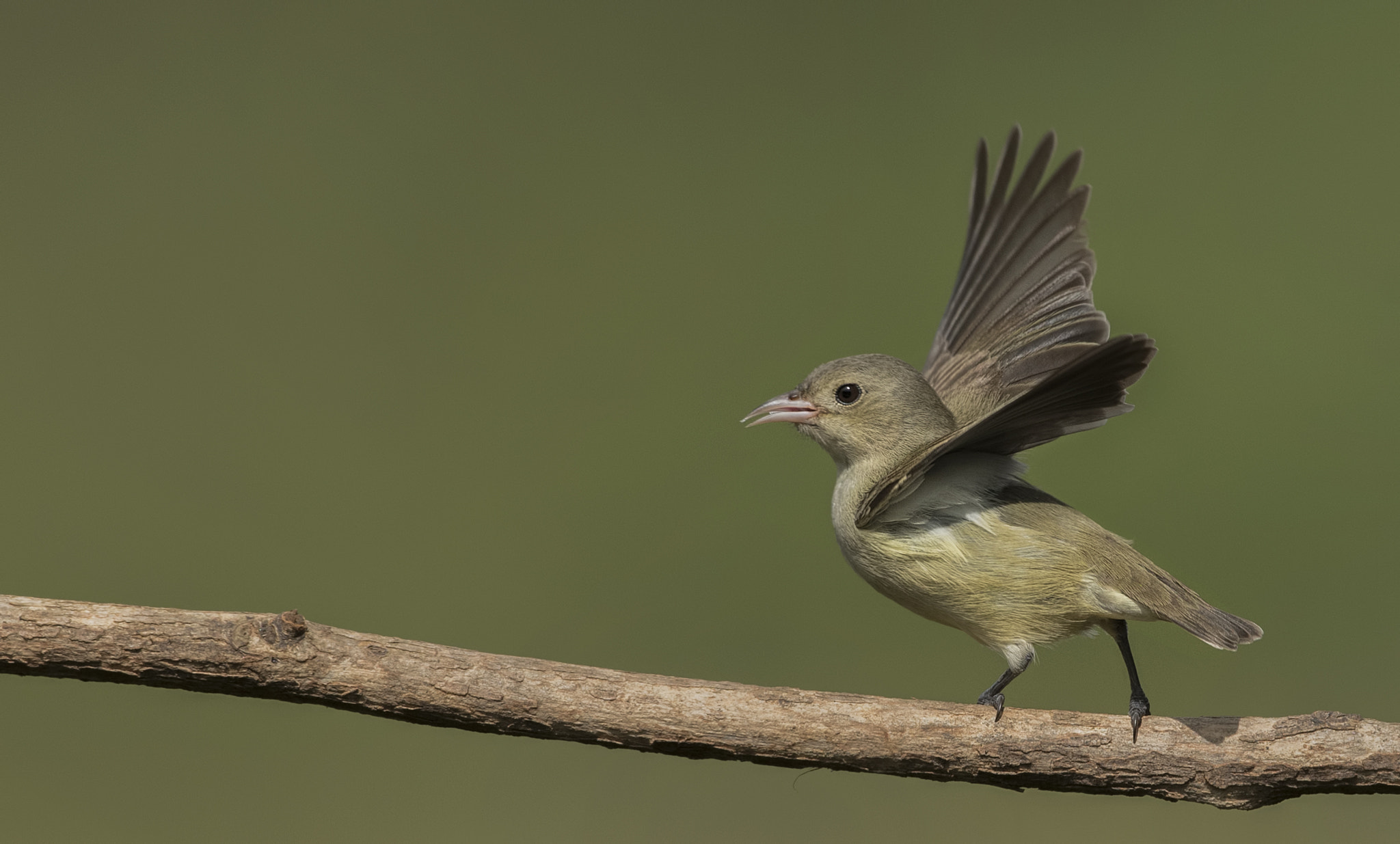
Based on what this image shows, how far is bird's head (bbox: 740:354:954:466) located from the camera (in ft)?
14.1

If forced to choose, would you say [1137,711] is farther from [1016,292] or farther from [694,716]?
[1016,292]

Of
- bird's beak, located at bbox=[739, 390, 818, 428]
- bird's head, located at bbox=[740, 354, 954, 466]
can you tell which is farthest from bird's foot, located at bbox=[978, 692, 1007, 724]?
bird's beak, located at bbox=[739, 390, 818, 428]

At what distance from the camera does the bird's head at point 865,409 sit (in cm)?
431

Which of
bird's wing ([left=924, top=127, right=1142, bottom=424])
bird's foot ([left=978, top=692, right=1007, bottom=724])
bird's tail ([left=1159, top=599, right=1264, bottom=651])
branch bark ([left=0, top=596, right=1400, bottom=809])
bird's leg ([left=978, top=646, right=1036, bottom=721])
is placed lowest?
branch bark ([left=0, top=596, right=1400, bottom=809])

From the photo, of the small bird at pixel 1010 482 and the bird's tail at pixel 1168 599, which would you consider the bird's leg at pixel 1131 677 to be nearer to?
the small bird at pixel 1010 482

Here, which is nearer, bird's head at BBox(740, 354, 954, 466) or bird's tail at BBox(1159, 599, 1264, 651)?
bird's tail at BBox(1159, 599, 1264, 651)

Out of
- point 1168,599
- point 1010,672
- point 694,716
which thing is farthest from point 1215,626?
point 694,716

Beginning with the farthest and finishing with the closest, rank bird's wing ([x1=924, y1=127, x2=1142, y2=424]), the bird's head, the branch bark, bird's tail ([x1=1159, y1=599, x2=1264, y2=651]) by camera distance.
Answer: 1. bird's wing ([x1=924, y1=127, x2=1142, y2=424])
2. the bird's head
3. bird's tail ([x1=1159, y1=599, x2=1264, y2=651])
4. the branch bark

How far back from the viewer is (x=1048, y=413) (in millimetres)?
3623

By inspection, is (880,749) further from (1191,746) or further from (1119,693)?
(1119,693)

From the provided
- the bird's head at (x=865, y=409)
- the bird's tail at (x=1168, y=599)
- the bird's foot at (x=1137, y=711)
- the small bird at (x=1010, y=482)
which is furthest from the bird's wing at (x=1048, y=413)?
the bird's foot at (x=1137, y=711)

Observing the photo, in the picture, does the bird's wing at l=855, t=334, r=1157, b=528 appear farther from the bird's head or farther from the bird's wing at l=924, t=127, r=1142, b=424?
the bird's wing at l=924, t=127, r=1142, b=424

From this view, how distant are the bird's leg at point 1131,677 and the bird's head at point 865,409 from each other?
33.2 inches

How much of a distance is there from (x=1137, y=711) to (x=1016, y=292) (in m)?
1.98
